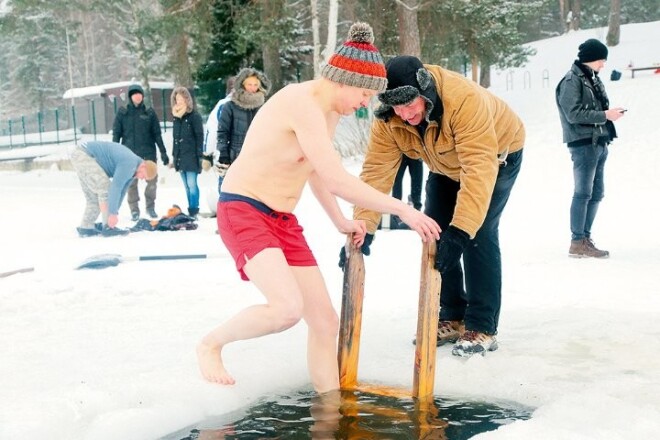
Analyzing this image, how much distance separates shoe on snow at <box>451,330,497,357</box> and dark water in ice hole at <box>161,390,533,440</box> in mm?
569

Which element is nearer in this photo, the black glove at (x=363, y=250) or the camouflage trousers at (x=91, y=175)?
the black glove at (x=363, y=250)

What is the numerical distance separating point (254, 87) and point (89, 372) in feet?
18.8

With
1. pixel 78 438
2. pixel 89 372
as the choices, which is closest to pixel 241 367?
pixel 89 372

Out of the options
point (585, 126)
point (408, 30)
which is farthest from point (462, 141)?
point (408, 30)

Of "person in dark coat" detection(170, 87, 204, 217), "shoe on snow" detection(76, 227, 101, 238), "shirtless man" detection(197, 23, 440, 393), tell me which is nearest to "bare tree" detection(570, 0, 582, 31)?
"person in dark coat" detection(170, 87, 204, 217)

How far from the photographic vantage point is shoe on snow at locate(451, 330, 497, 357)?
446cm

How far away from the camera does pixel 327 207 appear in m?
4.12

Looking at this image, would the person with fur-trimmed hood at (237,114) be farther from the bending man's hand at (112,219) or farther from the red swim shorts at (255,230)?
the red swim shorts at (255,230)

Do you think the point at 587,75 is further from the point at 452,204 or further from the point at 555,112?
the point at 555,112

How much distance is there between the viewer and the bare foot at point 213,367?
389cm

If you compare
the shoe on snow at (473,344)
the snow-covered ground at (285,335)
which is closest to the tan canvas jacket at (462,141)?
the shoe on snow at (473,344)

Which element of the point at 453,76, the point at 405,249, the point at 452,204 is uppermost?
the point at 453,76

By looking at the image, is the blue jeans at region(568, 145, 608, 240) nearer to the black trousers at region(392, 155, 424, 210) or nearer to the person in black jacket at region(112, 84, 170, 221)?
the black trousers at region(392, 155, 424, 210)

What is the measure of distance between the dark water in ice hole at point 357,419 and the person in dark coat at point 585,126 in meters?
4.13
